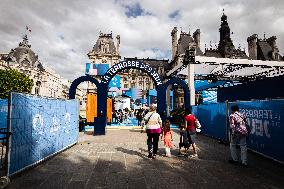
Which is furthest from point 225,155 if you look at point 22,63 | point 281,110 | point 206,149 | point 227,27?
point 22,63

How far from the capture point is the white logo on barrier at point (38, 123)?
733 cm

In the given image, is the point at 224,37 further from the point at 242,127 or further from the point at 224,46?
the point at 242,127

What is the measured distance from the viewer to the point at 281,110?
7.79m

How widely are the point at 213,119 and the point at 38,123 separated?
9.89 metres

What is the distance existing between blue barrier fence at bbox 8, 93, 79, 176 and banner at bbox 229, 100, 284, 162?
24.2 ft

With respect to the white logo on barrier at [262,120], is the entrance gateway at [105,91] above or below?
above

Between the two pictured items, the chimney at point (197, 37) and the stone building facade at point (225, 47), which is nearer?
the stone building facade at point (225, 47)

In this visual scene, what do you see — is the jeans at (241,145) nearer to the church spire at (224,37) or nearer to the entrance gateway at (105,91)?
the entrance gateway at (105,91)

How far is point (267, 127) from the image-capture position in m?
8.54

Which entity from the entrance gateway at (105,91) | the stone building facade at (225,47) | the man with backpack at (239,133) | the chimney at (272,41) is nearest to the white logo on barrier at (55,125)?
the man with backpack at (239,133)

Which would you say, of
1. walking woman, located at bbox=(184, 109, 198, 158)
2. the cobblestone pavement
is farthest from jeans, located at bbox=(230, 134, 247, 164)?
walking woman, located at bbox=(184, 109, 198, 158)

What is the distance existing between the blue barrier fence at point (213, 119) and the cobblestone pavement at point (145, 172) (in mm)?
3527

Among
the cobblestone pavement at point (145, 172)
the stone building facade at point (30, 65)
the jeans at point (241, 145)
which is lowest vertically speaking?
the cobblestone pavement at point (145, 172)

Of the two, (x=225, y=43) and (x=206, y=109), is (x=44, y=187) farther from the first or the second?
(x=225, y=43)
